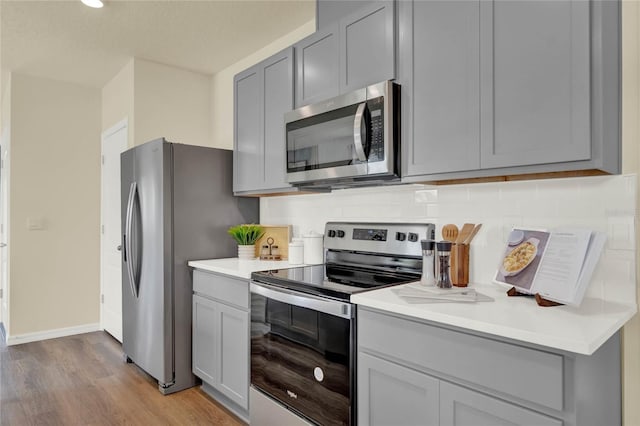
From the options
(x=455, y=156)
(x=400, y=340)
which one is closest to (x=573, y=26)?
(x=455, y=156)

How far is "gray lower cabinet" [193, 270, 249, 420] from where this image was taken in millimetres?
2365

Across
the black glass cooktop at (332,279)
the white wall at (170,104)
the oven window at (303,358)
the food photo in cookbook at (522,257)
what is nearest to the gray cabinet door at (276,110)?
the black glass cooktop at (332,279)

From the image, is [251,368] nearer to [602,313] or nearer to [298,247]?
[298,247]

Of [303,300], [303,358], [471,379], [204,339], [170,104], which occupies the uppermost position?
[170,104]

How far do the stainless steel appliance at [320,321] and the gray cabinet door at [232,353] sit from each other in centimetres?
11

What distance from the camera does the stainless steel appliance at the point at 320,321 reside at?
172 cm

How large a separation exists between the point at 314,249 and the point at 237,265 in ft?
1.69

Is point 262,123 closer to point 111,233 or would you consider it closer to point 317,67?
point 317,67

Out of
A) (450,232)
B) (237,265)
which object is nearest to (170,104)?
(237,265)

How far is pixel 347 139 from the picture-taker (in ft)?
6.79

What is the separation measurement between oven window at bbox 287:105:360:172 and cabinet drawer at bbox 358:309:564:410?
2.86ft

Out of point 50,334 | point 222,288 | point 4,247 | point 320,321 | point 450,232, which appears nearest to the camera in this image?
point 320,321

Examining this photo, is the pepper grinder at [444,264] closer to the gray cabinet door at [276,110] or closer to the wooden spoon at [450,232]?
the wooden spoon at [450,232]

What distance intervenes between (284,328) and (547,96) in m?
1.52
